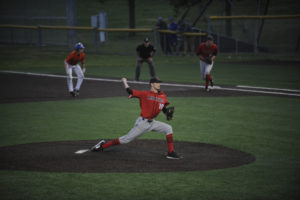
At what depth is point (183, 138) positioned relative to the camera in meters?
11.4

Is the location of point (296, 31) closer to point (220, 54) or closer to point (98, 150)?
point (220, 54)

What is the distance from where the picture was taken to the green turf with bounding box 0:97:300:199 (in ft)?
24.7

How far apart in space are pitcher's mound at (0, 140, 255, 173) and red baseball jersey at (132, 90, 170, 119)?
898 millimetres

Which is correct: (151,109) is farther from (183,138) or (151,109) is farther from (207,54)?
(207,54)

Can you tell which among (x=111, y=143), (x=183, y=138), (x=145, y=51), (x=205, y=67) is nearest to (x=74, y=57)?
(x=205, y=67)

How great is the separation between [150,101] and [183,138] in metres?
2.42

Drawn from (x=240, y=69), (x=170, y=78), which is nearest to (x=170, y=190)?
(x=170, y=78)

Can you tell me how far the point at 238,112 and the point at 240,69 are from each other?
12764 mm

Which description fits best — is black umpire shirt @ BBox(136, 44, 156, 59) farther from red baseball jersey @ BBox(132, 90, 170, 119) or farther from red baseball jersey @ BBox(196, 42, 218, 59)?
red baseball jersey @ BBox(132, 90, 170, 119)

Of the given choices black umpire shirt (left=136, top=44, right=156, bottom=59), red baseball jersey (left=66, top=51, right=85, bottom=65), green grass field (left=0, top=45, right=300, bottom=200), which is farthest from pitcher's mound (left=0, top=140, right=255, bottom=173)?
black umpire shirt (left=136, top=44, right=156, bottom=59)

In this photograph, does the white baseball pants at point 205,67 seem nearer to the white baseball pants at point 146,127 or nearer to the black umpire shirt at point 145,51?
the black umpire shirt at point 145,51

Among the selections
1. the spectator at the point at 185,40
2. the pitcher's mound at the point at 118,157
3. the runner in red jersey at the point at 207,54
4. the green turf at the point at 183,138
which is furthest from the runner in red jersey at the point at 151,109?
the spectator at the point at 185,40

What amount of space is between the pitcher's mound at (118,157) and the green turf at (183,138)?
0.34 metres

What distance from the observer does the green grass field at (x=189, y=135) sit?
7.54 m
